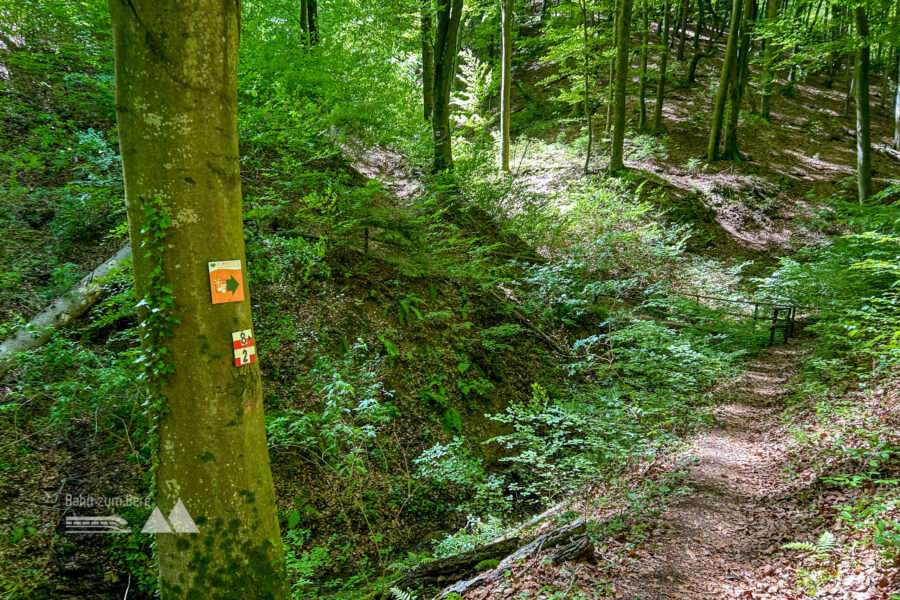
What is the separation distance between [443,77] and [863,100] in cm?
1083

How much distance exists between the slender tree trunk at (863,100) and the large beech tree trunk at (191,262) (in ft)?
49.1

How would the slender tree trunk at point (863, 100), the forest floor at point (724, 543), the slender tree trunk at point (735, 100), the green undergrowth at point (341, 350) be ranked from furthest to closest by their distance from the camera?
the slender tree trunk at point (735, 100) → the slender tree trunk at point (863, 100) → the green undergrowth at point (341, 350) → the forest floor at point (724, 543)

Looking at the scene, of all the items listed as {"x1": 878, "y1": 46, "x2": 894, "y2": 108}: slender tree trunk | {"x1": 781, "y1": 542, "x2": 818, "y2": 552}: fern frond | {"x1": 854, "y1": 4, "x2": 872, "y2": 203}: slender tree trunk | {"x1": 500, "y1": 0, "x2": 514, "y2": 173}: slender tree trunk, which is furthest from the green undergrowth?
{"x1": 878, "y1": 46, "x2": 894, "y2": 108}: slender tree trunk

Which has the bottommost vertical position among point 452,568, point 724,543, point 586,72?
point 452,568

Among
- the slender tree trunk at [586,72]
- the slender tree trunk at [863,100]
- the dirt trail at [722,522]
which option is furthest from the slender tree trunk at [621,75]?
the dirt trail at [722,522]

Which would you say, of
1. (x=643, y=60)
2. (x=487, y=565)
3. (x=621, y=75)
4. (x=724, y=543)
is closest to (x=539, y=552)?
(x=487, y=565)

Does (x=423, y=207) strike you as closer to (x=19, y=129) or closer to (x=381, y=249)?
(x=381, y=249)

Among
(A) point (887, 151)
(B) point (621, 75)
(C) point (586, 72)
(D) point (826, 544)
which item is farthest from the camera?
(A) point (887, 151)

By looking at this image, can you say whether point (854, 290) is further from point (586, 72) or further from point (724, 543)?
point (586, 72)

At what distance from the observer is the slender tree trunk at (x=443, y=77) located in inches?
451

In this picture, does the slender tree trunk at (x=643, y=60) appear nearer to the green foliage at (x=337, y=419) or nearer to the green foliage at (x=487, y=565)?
the green foliage at (x=337, y=419)

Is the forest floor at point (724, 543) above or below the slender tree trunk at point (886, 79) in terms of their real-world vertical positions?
below

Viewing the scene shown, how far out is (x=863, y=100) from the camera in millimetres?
11523

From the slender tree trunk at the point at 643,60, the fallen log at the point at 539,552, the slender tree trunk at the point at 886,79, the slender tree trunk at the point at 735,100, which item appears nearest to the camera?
the fallen log at the point at 539,552
